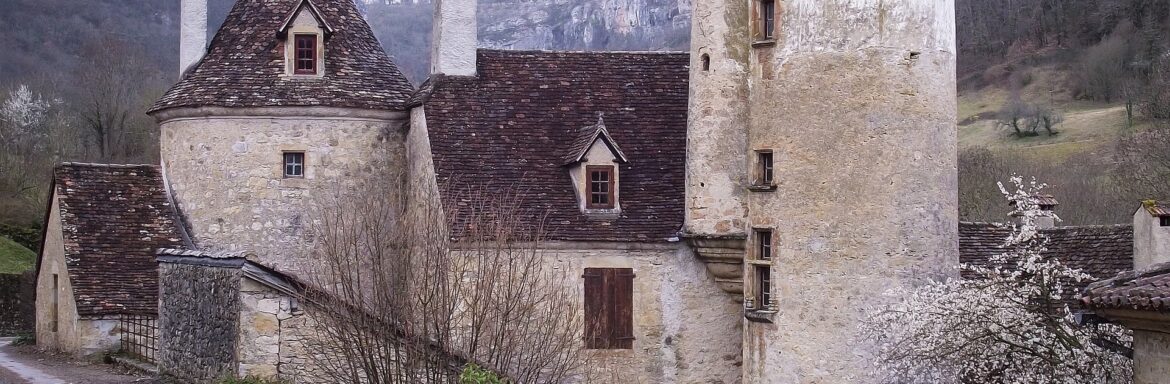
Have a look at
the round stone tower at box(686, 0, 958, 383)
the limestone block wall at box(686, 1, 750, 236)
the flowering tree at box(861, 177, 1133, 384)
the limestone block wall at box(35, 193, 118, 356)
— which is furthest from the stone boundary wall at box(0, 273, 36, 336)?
the flowering tree at box(861, 177, 1133, 384)

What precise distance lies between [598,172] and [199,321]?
9.59 metres

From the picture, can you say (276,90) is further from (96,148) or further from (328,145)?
(96,148)

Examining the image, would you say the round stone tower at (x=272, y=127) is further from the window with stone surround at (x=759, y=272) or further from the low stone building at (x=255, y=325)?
the low stone building at (x=255, y=325)

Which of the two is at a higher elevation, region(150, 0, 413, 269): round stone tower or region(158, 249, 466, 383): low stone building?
region(150, 0, 413, 269): round stone tower

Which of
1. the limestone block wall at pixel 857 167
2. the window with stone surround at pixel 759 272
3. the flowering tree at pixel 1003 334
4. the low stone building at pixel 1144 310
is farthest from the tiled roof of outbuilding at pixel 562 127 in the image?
the low stone building at pixel 1144 310

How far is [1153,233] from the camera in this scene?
2495cm

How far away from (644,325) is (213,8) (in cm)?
3633

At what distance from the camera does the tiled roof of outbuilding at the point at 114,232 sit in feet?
89.9

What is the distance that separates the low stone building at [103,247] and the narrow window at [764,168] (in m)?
10.9

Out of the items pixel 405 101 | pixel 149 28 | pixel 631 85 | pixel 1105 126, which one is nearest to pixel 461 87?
pixel 405 101

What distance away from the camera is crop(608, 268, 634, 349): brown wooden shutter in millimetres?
26516

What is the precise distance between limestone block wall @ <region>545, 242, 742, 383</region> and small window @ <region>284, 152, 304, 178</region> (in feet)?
17.7

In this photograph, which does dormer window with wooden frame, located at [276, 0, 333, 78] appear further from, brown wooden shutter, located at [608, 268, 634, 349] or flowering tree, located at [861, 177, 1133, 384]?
flowering tree, located at [861, 177, 1133, 384]

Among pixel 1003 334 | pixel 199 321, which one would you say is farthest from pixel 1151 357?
pixel 199 321
